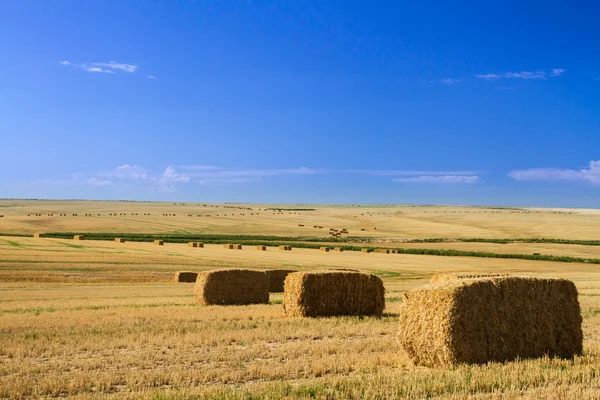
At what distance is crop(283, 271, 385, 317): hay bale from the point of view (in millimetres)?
17547

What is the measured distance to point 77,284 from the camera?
30.6 m

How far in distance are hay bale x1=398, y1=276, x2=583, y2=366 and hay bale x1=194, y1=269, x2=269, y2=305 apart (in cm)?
1198

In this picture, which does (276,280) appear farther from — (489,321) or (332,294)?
(489,321)

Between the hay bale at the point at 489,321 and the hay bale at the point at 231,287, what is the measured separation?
12.0m

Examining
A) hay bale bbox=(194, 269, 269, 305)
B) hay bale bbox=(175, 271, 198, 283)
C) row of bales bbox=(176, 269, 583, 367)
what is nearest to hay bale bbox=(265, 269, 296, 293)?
hay bale bbox=(194, 269, 269, 305)

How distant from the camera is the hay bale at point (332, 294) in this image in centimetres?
1755

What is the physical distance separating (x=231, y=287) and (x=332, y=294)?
19.1 ft

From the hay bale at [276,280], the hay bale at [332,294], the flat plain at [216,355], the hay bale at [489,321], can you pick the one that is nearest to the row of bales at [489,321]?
the hay bale at [489,321]

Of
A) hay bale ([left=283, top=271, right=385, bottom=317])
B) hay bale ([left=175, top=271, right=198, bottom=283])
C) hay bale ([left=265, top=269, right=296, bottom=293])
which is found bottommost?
hay bale ([left=175, top=271, right=198, bottom=283])

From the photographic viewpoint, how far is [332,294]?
1780 cm

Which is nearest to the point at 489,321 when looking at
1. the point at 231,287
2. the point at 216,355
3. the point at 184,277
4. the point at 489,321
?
the point at 489,321

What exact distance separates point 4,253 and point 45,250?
5.19 m

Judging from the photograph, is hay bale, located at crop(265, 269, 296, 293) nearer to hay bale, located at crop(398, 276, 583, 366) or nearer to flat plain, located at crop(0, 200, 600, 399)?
flat plain, located at crop(0, 200, 600, 399)

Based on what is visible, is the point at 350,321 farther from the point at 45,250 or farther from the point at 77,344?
the point at 45,250
